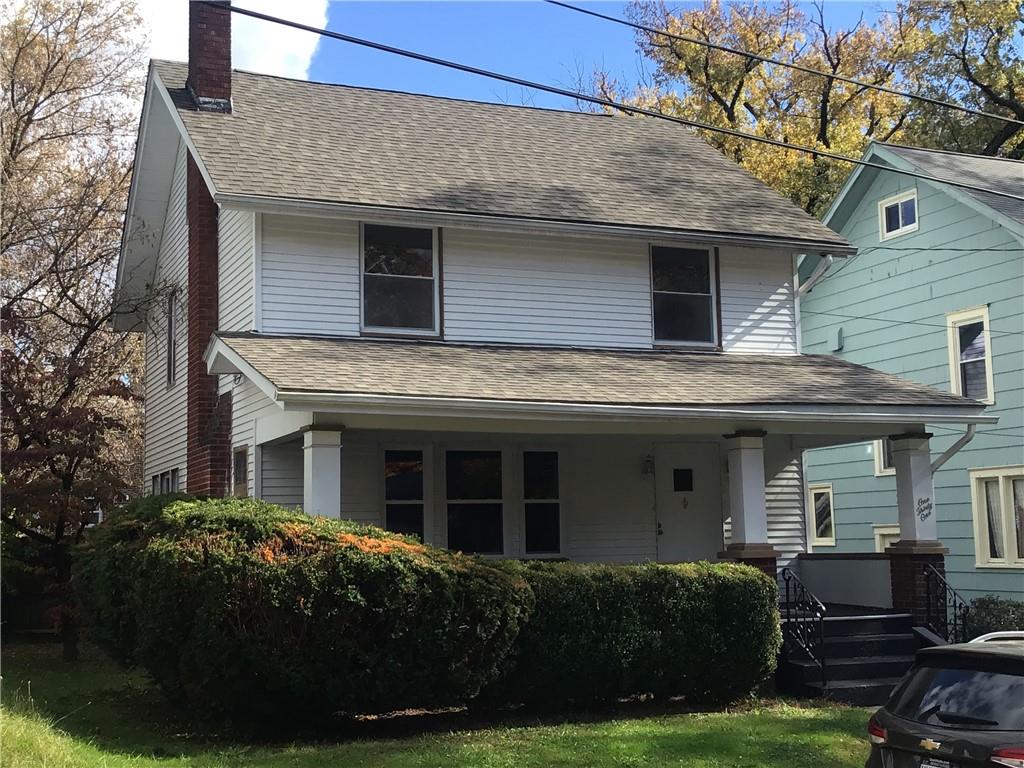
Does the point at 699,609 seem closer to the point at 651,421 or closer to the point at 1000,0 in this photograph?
the point at 651,421

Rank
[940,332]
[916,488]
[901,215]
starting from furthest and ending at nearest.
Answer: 1. [901,215]
2. [940,332]
3. [916,488]

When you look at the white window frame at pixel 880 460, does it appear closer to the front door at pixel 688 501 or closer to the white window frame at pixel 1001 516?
the white window frame at pixel 1001 516

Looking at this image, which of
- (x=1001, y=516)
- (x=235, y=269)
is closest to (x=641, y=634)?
(x=235, y=269)

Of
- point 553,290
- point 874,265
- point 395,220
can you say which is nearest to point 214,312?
point 395,220

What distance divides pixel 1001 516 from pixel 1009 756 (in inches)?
528

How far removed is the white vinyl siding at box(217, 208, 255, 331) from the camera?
14.1 meters

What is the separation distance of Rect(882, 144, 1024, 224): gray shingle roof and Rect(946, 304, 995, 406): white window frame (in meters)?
1.81

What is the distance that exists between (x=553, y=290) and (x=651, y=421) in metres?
3.40

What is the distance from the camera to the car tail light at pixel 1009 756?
5.72m

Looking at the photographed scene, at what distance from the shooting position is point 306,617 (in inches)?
366

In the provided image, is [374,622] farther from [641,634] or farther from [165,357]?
[165,357]

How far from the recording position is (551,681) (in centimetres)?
1060

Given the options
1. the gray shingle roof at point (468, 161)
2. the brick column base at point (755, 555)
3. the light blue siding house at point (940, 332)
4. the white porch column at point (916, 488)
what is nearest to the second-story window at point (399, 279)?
the gray shingle roof at point (468, 161)

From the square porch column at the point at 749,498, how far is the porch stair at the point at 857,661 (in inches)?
43.6
